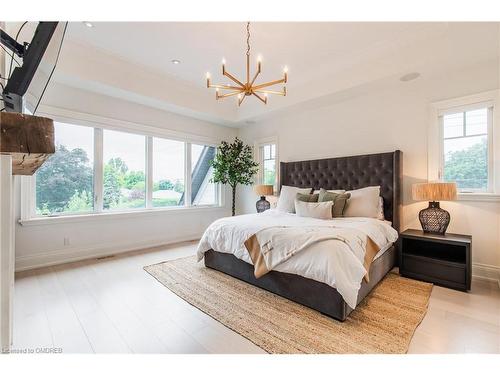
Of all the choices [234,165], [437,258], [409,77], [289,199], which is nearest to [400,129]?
[409,77]

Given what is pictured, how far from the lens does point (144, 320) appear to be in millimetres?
1914

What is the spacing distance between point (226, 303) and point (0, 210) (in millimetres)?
1819

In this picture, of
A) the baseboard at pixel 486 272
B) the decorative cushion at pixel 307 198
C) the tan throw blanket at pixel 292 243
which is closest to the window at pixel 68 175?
the tan throw blanket at pixel 292 243

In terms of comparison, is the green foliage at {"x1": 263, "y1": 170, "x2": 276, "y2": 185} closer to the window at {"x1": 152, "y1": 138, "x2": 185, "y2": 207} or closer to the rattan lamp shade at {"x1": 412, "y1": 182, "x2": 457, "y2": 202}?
the window at {"x1": 152, "y1": 138, "x2": 185, "y2": 207}

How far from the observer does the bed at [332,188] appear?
1.98 metres

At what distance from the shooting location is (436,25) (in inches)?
101

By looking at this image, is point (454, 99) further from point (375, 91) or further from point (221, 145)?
point (221, 145)

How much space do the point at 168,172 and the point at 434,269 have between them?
4.53 m

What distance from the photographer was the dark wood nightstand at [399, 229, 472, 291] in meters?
2.43

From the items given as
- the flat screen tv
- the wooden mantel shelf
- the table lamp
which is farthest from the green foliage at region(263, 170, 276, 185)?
the wooden mantel shelf

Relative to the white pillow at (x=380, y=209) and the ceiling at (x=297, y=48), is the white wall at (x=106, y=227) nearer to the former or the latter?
the ceiling at (x=297, y=48)

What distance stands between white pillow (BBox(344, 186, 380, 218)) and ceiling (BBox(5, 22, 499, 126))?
1569 mm

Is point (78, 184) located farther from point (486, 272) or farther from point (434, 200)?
point (486, 272)

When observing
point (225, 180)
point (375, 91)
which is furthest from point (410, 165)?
point (225, 180)
